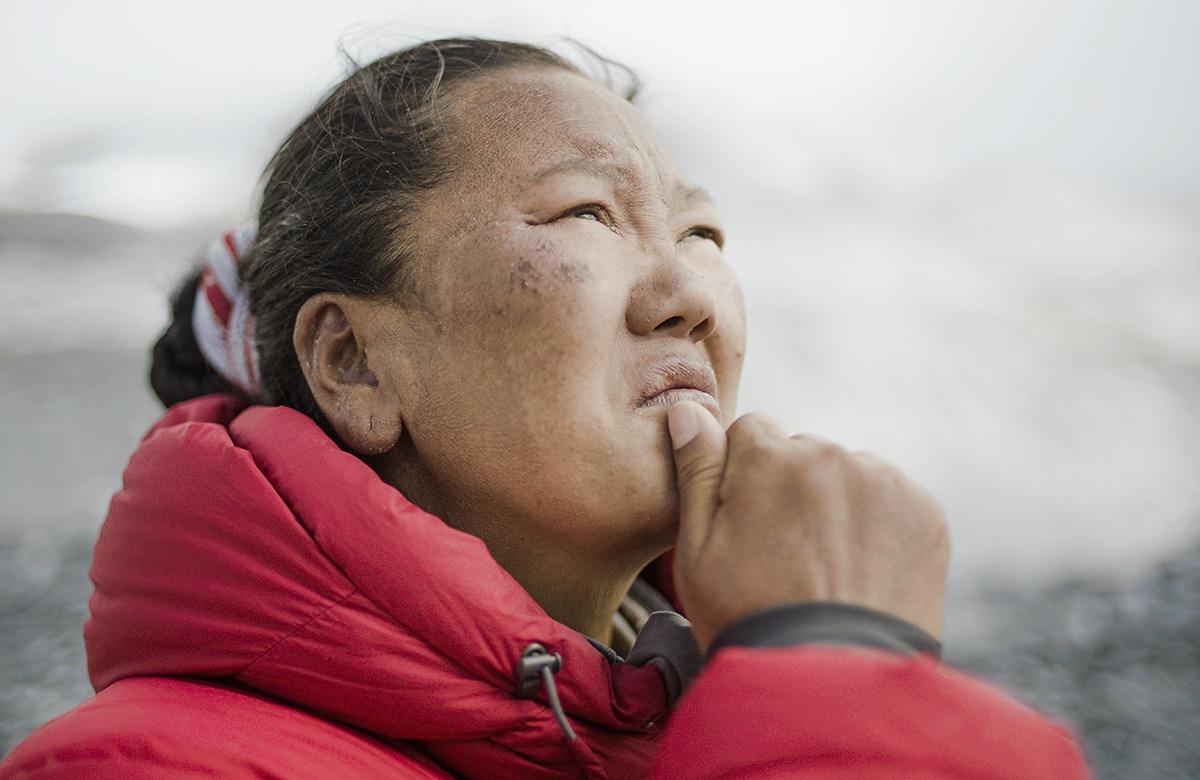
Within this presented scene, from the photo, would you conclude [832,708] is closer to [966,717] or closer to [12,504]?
[966,717]

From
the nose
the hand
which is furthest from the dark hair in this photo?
the hand

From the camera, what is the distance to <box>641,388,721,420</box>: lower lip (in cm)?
147

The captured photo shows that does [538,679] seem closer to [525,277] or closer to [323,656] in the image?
[323,656]

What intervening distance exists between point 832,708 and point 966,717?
13 cm

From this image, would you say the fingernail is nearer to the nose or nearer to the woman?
the woman

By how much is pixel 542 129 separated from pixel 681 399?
530mm

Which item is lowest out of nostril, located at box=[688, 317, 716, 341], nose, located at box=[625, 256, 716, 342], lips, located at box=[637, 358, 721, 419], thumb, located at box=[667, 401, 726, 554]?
thumb, located at box=[667, 401, 726, 554]

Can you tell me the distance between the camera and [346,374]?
1.67m

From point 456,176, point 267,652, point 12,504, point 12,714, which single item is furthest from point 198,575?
point 12,504

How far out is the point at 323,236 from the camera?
1.73 m

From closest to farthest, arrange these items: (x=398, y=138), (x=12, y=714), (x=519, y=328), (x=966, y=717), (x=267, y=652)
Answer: (x=966, y=717) < (x=267, y=652) < (x=519, y=328) < (x=398, y=138) < (x=12, y=714)

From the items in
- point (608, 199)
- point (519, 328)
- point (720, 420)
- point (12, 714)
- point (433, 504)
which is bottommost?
point (12, 714)

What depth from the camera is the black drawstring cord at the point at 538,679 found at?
4.15 ft

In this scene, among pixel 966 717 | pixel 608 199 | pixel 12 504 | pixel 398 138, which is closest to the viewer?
pixel 966 717
